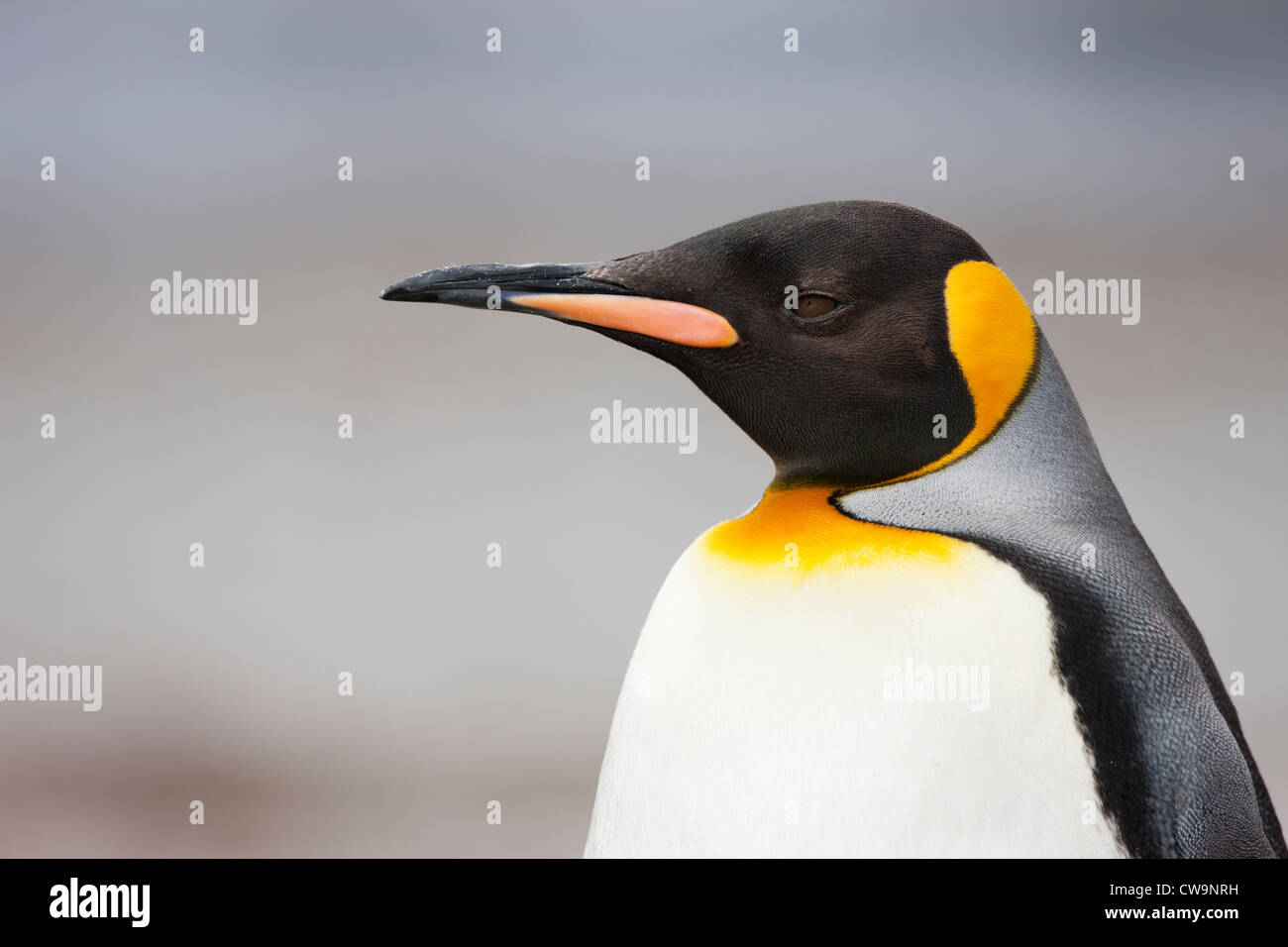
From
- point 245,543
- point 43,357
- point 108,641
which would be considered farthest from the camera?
point 43,357

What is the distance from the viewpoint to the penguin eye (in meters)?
0.89

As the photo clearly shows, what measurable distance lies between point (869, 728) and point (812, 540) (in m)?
0.16

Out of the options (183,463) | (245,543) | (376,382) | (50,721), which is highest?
(376,382)

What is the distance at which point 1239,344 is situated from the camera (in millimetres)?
4781

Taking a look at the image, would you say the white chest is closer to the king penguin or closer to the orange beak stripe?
the king penguin

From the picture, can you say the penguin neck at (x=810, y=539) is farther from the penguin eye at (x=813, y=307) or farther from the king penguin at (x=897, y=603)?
the penguin eye at (x=813, y=307)

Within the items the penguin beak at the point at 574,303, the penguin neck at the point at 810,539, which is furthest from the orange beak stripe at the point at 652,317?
the penguin neck at the point at 810,539

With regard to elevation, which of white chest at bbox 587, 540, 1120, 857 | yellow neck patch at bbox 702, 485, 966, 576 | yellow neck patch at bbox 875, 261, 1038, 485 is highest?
yellow neck patch at bbox 875, 261, 1038, 485

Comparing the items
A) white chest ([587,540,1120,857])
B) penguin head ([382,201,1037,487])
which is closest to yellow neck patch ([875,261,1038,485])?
penguin head ([382,201,1037,487])

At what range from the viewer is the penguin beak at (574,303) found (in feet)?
2.96
